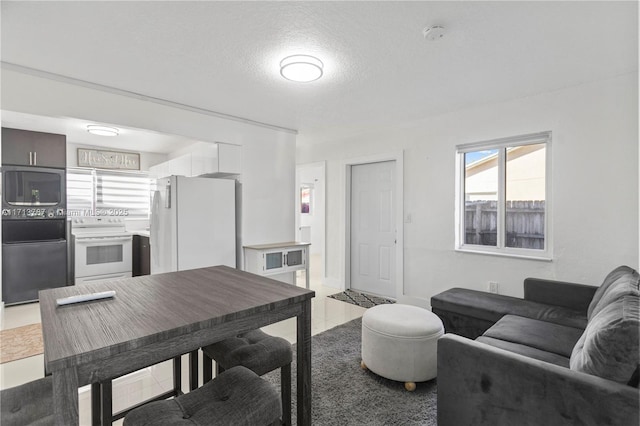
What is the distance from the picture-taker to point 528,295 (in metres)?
2.73

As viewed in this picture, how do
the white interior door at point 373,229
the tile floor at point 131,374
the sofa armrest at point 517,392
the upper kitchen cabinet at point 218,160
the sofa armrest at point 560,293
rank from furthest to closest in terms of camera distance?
the white interior door at point 373,229
the upper kitchen cabinet at point 218,160
the sofa armrest at point 560,293
the tile floor at point 131,374
the sofa armrest at point 517,392

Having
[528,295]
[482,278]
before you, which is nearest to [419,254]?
[482,278]

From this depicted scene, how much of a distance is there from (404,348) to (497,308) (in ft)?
3.02

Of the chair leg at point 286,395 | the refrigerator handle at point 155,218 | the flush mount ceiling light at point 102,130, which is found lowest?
the chair leg at point 286,395

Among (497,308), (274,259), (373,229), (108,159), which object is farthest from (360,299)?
(108,159)

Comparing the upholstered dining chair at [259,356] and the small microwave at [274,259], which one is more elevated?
the small microwave at [274,259]

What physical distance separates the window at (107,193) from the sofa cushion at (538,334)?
5708 millimetres

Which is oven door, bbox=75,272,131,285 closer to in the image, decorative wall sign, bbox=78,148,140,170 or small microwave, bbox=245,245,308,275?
decorative wall sign, bbox=78,148,140,170

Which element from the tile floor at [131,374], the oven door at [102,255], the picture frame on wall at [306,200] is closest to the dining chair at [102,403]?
the tile floor at [131,374]

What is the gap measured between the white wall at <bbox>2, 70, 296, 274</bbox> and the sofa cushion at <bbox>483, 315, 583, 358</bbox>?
2818 mm

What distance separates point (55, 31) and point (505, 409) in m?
3.24

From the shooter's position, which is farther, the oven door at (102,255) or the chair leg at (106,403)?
the oven door at (102,255)

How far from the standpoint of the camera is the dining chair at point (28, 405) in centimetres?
110

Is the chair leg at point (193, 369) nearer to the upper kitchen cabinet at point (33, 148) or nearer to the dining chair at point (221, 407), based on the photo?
the dining chair at point (221, 407)
